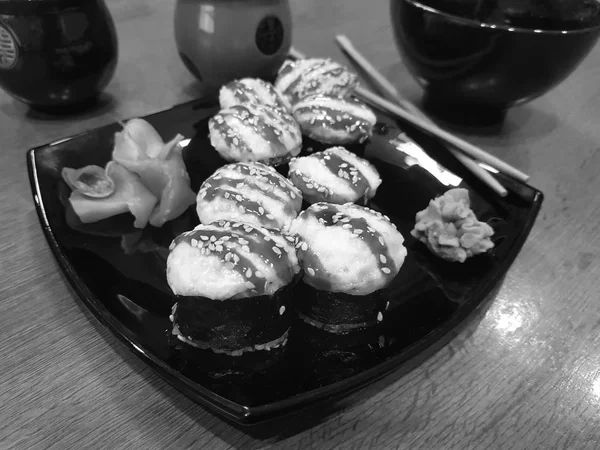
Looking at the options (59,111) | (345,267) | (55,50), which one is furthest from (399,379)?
(59,111)

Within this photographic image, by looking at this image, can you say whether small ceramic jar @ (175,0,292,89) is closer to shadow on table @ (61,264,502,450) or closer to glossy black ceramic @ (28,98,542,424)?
glossy black ceramic @ (28,98,542,424)

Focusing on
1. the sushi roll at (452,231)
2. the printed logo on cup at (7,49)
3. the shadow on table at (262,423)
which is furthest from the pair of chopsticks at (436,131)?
the printed logo on cup at (7,49)

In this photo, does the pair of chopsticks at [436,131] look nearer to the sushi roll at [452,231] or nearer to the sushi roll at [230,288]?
the sushi roll at [452,231]

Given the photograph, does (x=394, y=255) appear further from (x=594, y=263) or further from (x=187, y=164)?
(x=187, y=164)

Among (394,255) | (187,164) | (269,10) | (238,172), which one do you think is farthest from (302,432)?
(269,10)

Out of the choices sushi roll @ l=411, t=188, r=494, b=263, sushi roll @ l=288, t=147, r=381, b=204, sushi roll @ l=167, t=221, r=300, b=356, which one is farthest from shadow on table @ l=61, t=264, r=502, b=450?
sushi roll @ l=288, t=147, r=381, b=204

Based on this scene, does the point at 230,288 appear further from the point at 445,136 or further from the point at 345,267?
the point at 445,136
